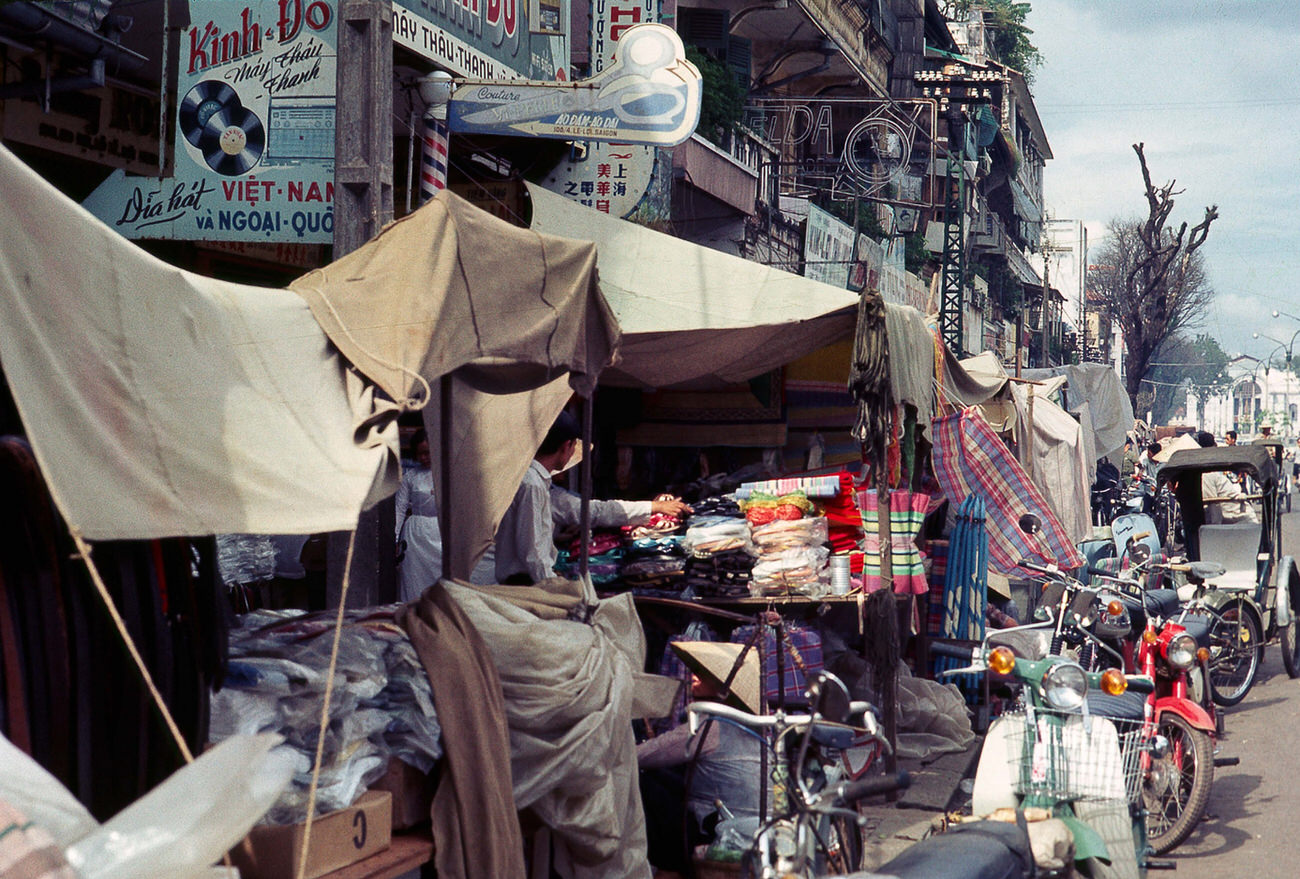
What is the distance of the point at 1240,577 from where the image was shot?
12.5 m

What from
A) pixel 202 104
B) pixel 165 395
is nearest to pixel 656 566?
pixel 202 104

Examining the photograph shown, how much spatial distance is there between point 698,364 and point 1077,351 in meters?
59.7

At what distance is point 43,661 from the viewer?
3.20 m

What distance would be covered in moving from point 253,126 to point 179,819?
6268 millimetres

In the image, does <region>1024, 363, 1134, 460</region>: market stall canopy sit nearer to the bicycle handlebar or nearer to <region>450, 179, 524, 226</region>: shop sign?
<region>450, 179, 524, 226</region>: shop sign

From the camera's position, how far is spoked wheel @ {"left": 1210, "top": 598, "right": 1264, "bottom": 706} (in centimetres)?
1055

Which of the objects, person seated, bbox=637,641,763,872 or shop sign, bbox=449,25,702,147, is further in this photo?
shop sign, bbox=449,25,702,147

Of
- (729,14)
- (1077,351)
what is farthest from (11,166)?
(1077,351)

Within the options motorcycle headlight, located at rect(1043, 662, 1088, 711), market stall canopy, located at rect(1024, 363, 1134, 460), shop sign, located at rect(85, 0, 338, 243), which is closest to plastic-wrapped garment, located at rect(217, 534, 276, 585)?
shop sign, located at rect(85, 0, 338, 243)

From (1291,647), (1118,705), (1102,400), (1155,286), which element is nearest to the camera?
(1118,705)

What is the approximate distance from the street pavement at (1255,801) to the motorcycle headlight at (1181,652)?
36.9 inches

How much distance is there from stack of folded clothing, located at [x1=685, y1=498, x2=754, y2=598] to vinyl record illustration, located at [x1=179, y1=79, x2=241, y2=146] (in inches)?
154

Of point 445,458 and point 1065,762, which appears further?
point 445,458

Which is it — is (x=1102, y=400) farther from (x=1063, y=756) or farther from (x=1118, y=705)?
(x=1063, y=756)
